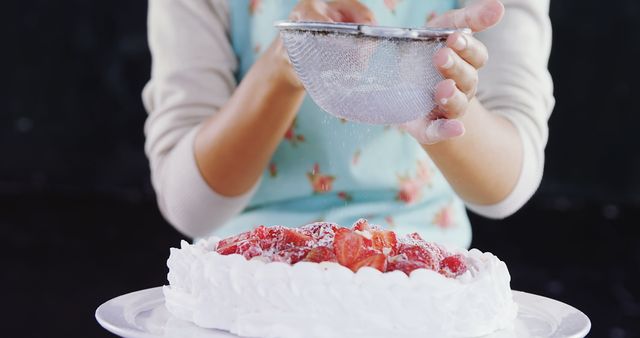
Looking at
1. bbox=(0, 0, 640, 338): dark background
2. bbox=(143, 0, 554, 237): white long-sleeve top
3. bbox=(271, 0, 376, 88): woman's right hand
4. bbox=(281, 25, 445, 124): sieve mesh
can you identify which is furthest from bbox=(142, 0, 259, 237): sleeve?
bbox=(0, 0, 640, 338): dark background

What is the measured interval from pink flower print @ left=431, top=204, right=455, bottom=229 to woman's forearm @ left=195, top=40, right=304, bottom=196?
0.89ft

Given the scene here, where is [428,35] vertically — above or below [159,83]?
above

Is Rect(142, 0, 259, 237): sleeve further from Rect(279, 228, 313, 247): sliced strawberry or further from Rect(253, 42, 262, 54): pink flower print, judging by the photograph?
Rect(279, 228, 313, 247): sliced strawberry

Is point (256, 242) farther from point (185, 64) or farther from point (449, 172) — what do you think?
point (185, 64)

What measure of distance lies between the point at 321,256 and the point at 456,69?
0.73 feet

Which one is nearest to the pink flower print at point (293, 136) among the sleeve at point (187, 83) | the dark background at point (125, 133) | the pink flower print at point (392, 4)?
the sleeve at point (187, 83)

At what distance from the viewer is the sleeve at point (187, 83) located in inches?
58.0

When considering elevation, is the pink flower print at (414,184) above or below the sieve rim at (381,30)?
below

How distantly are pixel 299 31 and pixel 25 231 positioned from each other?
2395mm

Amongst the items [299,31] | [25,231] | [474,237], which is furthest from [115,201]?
[299,31]

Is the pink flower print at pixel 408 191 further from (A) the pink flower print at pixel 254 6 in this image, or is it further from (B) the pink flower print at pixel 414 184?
(A) the pink flower print at pixel 254 6

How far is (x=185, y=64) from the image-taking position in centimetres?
149

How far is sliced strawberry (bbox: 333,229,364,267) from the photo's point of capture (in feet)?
3.19

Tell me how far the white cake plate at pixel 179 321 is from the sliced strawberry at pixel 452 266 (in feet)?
0.24
